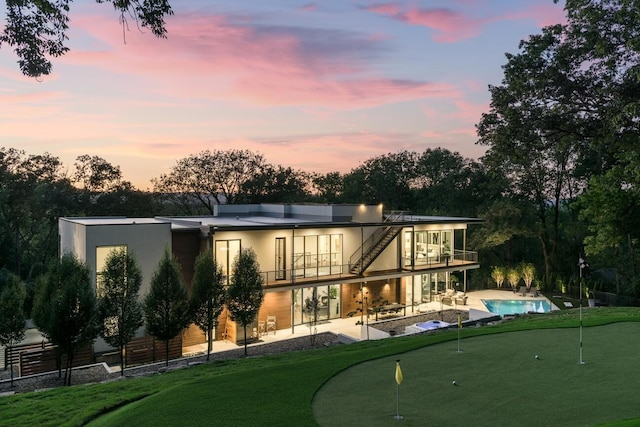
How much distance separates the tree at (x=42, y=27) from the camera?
21.7 feet

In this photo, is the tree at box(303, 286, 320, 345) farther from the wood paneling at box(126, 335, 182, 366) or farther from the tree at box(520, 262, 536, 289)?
the tree at box(520, 262, 536, 289)

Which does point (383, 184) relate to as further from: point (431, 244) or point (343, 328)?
point (343, 328)

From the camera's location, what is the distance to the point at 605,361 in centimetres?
862

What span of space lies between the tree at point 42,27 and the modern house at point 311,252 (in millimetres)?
10141

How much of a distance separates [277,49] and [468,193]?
1006 inches

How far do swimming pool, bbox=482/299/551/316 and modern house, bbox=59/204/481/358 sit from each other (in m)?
3.05

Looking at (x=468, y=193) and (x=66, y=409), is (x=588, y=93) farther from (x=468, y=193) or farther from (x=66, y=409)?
(x=468, y=193)

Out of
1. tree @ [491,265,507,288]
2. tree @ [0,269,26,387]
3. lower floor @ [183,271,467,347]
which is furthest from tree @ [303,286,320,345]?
tree @ [491,265,507,288]

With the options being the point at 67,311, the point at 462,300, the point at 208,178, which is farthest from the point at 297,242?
the point at 208,178

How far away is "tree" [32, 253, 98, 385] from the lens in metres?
12.7

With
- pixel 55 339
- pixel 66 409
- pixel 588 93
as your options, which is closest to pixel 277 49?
pixel 588 93

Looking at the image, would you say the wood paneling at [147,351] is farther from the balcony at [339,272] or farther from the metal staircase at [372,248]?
the metal staircase at [372,248]

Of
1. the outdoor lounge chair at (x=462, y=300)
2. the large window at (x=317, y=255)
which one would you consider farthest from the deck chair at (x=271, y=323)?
the outdoor lounge chair at (x=462, y=300)

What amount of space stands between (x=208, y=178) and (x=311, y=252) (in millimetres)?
26580
